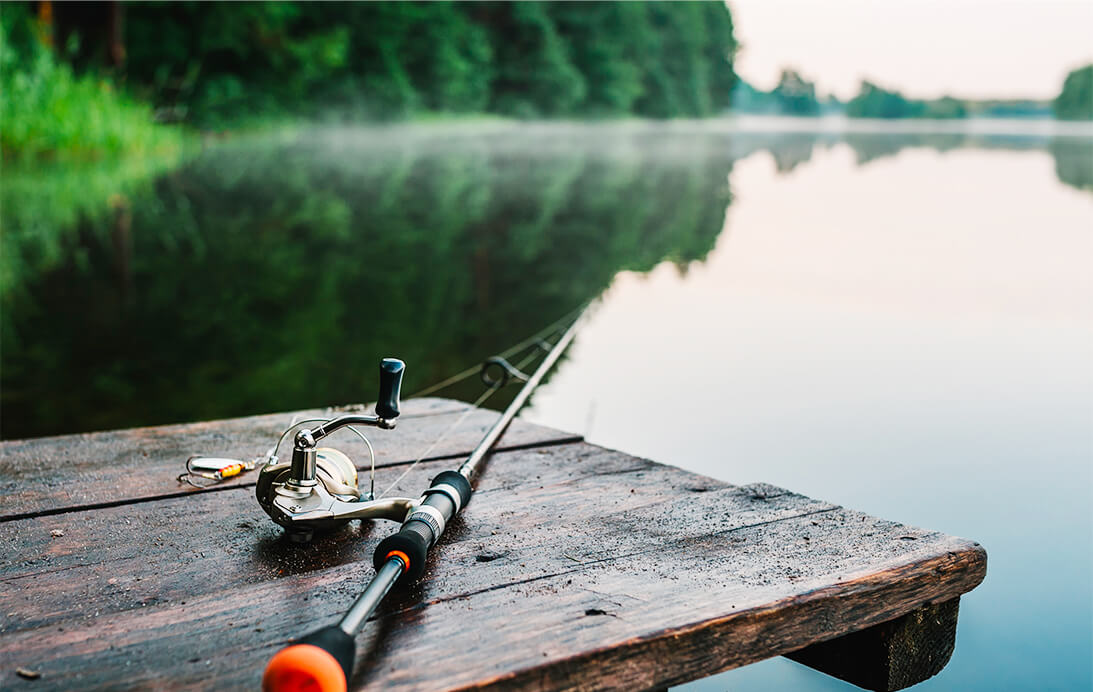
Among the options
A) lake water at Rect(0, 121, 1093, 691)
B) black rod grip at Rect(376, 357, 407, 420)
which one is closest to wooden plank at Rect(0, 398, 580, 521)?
black rod grip at Rect(376, 357, 407, 420)

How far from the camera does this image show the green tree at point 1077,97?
3431 cm

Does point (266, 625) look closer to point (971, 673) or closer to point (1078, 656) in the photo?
point (971, 673)

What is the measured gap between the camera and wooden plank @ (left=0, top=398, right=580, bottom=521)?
1787mm

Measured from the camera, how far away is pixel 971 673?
189 centimetres

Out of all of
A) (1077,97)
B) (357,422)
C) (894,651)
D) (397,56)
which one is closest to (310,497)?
(357,422)

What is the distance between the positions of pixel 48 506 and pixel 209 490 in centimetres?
23

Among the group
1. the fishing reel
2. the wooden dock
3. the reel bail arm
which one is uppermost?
the reel bail arm

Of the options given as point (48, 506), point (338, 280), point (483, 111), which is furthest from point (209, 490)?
point (483, 111)

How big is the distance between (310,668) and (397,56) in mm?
28695

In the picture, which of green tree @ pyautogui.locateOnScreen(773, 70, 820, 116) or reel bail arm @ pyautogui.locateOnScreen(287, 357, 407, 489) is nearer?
reel bail arm @ pyautogui.locateOnScreen(287, 357, 407, 489)

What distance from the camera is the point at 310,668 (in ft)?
→ 3.51

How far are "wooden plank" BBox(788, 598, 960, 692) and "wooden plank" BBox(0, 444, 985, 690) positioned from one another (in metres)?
0.05

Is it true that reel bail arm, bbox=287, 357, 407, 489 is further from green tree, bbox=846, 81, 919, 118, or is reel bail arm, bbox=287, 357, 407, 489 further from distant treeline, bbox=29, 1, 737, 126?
green tree, bbox=846, 81, 919, 118

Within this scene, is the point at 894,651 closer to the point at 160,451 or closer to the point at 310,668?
the point at 310,668
